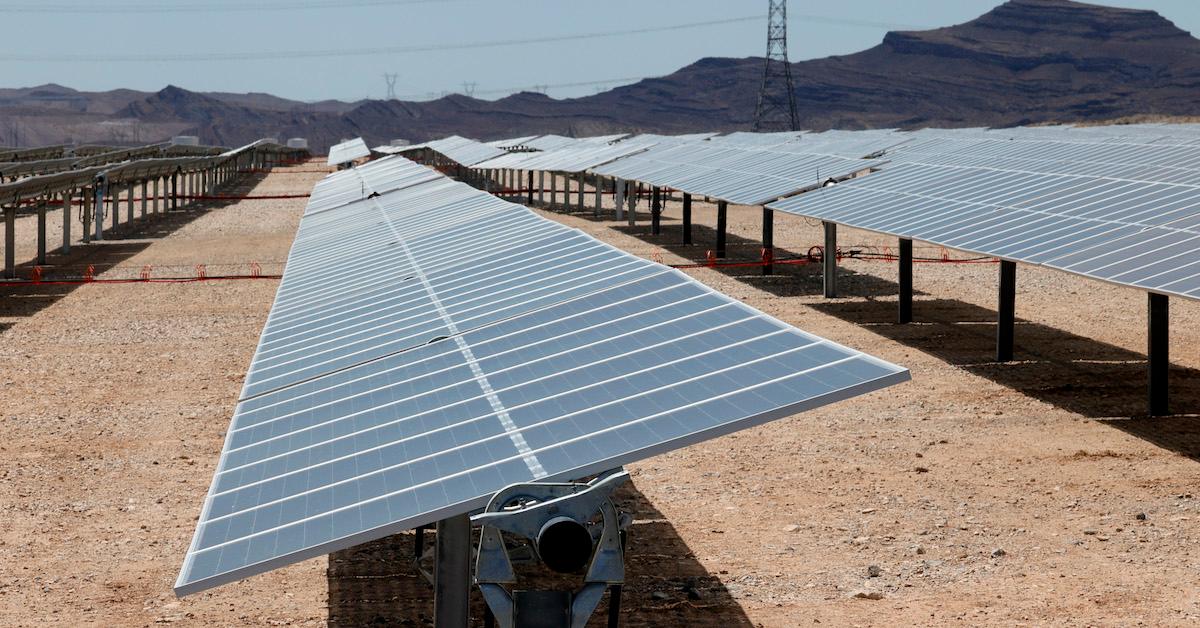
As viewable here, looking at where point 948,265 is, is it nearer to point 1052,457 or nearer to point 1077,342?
point 1077,342

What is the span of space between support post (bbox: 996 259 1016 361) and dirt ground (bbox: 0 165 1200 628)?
440 millimetres

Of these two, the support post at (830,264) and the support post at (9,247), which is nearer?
the support post at (830,264)

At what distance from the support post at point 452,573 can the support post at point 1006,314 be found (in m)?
13.6

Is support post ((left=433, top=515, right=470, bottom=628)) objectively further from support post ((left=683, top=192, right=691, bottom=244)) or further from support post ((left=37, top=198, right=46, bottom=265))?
support post ((left=683, top=192, right=691, bottom=244))

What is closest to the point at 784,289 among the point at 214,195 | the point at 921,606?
the point at 921,606

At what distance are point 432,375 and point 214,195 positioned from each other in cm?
6005

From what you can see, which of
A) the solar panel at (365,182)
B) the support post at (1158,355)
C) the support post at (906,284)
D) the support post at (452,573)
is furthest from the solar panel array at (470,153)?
the support post at (452,573)

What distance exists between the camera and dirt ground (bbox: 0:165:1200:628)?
424 inches

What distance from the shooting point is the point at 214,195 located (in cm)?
6719

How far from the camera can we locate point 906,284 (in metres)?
24.5

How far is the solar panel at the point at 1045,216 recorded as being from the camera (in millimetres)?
16922

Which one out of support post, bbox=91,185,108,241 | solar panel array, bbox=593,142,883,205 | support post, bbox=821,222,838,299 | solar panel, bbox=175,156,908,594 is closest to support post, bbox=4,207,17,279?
support post, bbox=91,185,108,241

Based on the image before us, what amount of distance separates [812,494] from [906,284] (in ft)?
37.5

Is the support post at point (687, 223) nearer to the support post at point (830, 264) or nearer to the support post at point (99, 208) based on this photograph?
the support post at point (830, 264)
